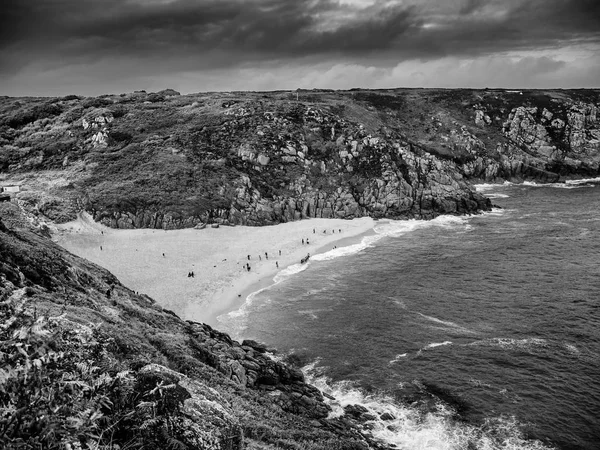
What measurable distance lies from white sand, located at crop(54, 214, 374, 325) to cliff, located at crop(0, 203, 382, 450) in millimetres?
14581

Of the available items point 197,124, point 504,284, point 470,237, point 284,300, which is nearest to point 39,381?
point 284,300

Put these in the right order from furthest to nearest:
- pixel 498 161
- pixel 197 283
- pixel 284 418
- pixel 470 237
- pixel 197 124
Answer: pixel 498 161 → pixel 197 124 → pixel 470 237 → pixel 197 283 → pixel 284 418

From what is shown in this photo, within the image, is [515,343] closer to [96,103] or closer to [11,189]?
[11,189]

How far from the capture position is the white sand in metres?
49.1

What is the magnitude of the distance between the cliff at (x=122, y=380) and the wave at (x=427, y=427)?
5.85 ft

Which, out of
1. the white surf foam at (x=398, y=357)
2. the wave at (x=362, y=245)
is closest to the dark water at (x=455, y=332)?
the white surf foam at (x=398, y=357)

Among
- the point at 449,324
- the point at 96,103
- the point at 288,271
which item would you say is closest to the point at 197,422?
the point at 449,324

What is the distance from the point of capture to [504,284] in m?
50.6

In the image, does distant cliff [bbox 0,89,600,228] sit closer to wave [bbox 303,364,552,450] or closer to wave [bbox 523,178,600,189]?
wave [bbox 523,178,600,189]

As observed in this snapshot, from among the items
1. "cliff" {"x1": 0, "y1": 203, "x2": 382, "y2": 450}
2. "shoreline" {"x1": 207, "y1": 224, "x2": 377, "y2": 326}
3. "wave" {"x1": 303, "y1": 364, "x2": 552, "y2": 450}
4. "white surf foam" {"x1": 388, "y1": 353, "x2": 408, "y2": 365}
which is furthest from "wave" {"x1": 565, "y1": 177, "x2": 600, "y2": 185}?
"cliff" {"x1": 0, "y1": 203, "x2": 382, "y2": 450}

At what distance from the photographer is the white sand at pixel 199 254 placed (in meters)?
49.1

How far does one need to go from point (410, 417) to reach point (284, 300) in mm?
21444

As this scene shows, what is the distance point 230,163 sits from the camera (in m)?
85.0

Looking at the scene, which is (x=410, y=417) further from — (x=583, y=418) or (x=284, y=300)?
(x=284, y=300)
